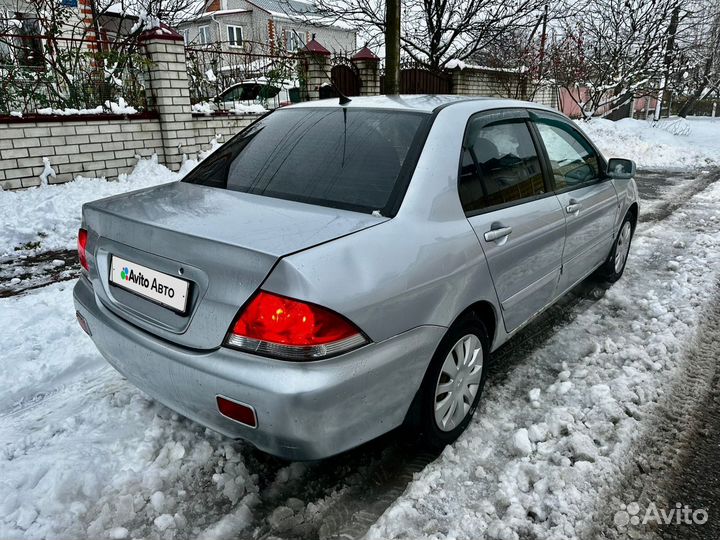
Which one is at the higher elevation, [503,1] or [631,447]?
[503,1]

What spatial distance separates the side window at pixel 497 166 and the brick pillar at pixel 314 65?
8011mm

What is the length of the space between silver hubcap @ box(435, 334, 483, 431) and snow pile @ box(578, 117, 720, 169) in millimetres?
12117

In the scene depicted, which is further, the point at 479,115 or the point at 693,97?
the point at 693,97

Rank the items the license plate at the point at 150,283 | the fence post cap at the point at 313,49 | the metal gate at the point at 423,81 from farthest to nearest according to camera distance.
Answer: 1. the metal gate at the point at 423,81
2. the fence post cap at the point at 313,49
3. the license plate at the point at 150,283

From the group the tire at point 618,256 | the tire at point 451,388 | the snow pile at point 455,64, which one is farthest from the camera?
the snow pile at point 455,64

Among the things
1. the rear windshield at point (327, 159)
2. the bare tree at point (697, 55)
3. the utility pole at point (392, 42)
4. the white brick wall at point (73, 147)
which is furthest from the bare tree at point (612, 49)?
the rear windshield at point (327, 159)

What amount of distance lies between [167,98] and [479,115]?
673cm

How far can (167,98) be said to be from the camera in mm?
8094

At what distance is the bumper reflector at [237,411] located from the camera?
1805mm

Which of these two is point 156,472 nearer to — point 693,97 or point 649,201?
point 649,201

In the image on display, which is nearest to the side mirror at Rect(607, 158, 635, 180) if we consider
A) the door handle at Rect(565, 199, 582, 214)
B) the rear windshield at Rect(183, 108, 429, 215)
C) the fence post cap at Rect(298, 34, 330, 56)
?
the door handle at Rect(565, 199, 582, 214)

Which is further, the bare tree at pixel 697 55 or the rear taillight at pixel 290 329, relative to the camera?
the bare tree at pixel 697 55

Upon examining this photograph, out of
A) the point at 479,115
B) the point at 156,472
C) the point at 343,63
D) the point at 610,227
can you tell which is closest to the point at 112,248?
the point at 156,472

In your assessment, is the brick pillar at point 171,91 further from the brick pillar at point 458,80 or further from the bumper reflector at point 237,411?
the brick pillar at point 458,80
